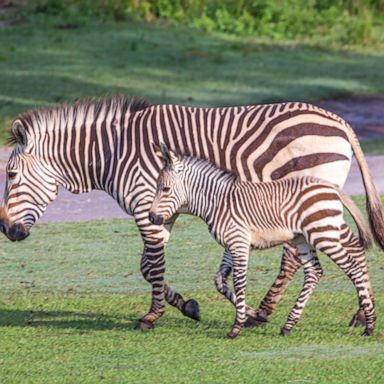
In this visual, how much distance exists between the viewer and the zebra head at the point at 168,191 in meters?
8.84

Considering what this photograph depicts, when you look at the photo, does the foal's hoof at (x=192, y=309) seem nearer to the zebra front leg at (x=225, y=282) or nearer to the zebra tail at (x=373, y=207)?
the zebra front leg at (x=225, y=282)

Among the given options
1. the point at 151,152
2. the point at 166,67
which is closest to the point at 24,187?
the point at 151,152

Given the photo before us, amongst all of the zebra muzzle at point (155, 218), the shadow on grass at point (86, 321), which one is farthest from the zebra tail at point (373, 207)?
the zebra muzzle at point (155, 218)

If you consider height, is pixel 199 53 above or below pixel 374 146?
below

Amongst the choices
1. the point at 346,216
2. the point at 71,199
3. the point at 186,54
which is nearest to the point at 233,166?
the point at 346,216

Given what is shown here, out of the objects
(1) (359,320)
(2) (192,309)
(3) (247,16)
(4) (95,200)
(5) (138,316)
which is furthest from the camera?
(3) (247,16)

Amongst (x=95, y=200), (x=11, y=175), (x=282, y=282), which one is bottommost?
(x=95, y=200)

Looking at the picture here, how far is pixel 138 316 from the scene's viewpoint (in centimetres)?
958

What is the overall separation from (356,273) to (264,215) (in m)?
0.70

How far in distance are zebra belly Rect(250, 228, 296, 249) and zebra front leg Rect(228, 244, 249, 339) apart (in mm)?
161

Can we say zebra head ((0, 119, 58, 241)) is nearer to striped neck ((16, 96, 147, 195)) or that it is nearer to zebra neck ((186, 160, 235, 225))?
striped neck ((16, 96, 147, 195))

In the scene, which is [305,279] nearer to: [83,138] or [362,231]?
[362,231]

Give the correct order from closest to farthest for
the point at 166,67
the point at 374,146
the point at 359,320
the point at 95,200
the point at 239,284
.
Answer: the point at 239,284
the point at 359,320
the point at 95,200
the point at 374,146
the point at 166,67

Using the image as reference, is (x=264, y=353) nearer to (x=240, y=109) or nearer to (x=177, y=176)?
(x=177, y=176)
